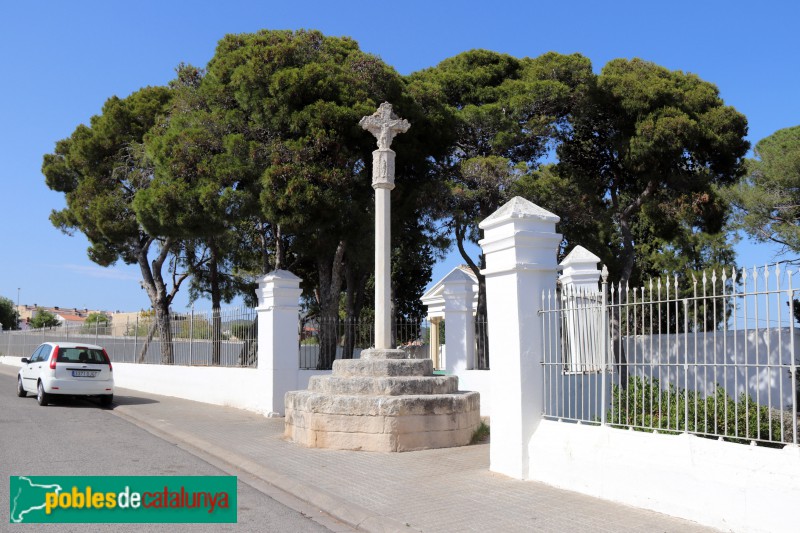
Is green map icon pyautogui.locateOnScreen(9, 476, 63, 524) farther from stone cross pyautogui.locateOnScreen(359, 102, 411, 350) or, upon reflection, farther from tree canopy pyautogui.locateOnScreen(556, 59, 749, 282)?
tree canopy pyautogui.locateOnScreen(556, 59, 749, 282)

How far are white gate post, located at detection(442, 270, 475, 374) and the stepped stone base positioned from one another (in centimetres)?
376

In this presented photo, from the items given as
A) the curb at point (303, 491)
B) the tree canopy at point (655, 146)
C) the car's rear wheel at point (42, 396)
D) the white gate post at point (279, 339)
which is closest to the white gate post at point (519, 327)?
the curb at point (303, 491)

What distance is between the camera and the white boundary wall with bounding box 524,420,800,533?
510cm

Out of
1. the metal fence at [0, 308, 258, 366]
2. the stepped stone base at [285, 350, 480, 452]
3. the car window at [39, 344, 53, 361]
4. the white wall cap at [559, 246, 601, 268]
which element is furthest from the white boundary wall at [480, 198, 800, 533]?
the car window at [39, 344, 53, 361]

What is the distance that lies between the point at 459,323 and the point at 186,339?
8.13 metres

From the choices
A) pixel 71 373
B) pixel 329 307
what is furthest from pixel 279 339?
pixel 71 373

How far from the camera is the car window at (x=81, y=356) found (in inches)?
634

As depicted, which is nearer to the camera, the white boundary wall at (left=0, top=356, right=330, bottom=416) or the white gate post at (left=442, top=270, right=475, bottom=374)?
the white gate post at (left=442, top=270, right=475, bottom=374)

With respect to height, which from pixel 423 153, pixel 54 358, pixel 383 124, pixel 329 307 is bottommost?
pixel 54 358

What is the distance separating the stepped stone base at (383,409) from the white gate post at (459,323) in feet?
12.3

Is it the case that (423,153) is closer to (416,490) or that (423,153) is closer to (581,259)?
(581,259)

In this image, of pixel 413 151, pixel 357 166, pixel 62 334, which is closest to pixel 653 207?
pixel 413 151

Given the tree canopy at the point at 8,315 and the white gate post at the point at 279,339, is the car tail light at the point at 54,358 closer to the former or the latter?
the white gate post at the point at 279,339

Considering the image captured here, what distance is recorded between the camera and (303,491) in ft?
23.6
